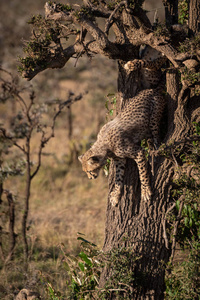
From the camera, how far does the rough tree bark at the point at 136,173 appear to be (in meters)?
3.85

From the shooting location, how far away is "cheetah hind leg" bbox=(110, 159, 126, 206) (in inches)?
162

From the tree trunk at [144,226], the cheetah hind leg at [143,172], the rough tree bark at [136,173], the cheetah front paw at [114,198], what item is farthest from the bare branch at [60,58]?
the cheetah front paw at [114,198]

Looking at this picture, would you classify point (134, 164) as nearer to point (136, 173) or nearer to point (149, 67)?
point (136, 173)

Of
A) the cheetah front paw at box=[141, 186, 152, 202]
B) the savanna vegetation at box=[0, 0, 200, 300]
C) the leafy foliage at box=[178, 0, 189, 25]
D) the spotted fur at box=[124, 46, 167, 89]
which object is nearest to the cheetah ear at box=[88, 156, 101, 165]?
the savanna vegetation at box=[0, 0, 200, 300]

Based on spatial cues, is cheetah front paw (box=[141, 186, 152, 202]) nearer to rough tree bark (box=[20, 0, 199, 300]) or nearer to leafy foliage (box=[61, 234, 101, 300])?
rough tree bark (box=[20, 0, 199, 300])

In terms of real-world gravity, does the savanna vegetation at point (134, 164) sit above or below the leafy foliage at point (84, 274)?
above

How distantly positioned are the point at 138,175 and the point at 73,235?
8.76 feet

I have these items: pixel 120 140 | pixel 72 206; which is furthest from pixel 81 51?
pixel 72 206

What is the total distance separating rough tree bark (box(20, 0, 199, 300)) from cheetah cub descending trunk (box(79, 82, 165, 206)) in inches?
3.8

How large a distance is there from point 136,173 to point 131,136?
43 centimetres

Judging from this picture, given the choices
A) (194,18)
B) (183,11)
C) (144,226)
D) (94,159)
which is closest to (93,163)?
(94,159)

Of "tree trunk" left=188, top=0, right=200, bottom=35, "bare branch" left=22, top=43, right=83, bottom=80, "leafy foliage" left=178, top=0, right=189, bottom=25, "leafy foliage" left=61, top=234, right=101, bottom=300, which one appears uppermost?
"leafy foliage" left=178, top=0, right=189, bottom=25

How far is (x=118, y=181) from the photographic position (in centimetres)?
416

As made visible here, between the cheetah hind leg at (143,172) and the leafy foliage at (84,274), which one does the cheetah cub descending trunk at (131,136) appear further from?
the leafy foliage at (84,274)
